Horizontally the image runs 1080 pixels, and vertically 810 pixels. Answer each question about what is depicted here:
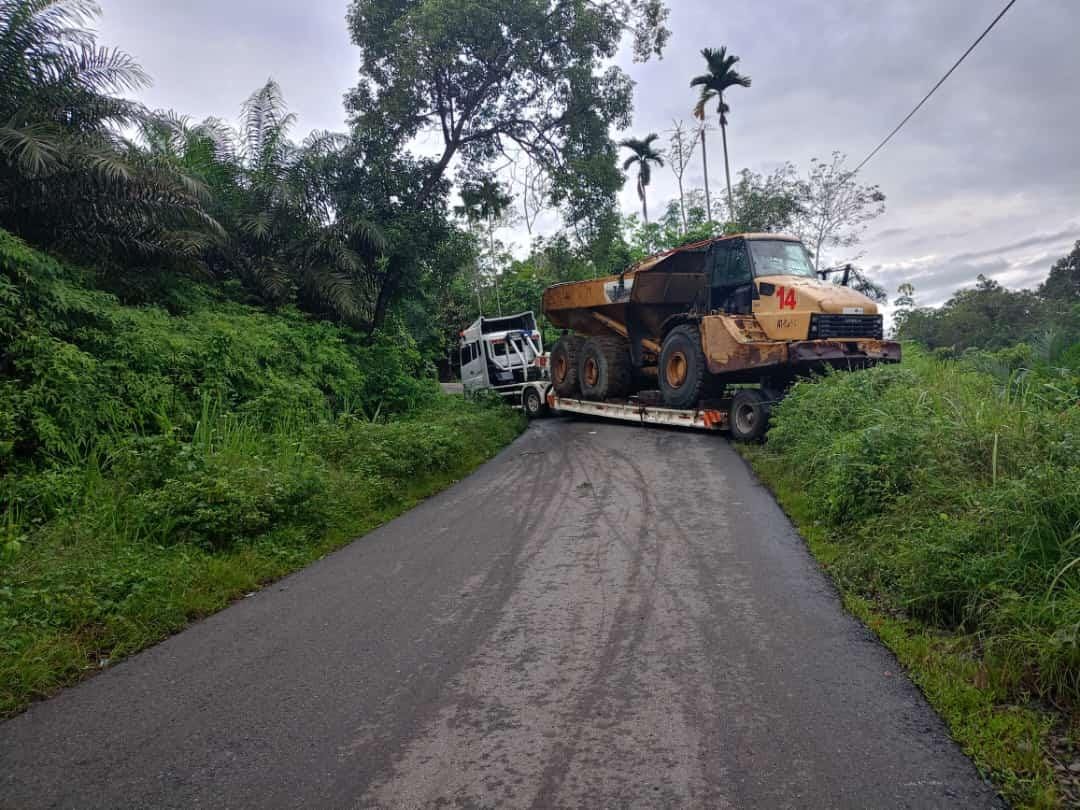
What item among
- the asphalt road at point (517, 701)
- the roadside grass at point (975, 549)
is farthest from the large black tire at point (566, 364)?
the asphalt road at point (517, 701)

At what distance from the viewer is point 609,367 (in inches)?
643

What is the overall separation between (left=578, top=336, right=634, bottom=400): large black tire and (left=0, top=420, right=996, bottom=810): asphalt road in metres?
10.0

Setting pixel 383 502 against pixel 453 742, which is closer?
pixel 453 742

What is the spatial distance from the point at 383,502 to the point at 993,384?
722 centimetres

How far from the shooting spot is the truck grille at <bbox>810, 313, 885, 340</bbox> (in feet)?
37.8

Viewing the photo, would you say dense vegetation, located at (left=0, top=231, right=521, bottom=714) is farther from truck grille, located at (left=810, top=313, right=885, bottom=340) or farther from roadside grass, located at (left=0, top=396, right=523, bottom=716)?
truck grille, located at (left=810, top=313, right=885, bottom=340)

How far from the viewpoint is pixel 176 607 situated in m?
5.25

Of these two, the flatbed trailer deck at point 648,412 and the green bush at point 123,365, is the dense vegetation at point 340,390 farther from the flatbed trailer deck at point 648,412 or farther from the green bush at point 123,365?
the flatbed trailer deck at point 648,412

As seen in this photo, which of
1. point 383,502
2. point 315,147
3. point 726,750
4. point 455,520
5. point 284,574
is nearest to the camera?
point 726,750

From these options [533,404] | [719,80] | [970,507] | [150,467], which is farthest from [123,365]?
[719,80]

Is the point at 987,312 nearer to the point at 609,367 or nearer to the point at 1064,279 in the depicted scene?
the point at 1064,279

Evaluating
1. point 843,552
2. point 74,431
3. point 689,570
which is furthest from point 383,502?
point 843,552

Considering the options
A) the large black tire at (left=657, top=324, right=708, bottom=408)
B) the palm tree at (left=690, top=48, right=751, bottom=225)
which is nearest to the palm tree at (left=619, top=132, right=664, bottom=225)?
the palm tree at (left=690, top=48, right=751, bottom=225)

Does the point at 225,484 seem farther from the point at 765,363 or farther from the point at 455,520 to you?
the point at 765,363
